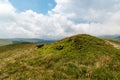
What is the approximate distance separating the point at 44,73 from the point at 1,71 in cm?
582

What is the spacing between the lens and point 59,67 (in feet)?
66.0

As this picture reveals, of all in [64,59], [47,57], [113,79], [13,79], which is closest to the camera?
[113,79]

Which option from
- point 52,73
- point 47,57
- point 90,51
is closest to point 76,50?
point 90,51

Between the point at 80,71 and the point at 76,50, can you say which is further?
the point at 76,50

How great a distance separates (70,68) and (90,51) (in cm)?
642

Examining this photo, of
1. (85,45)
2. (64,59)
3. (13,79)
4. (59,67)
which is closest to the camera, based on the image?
(13,79)

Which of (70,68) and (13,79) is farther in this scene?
(70,68)

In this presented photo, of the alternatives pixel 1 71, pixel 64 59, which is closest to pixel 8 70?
pixel 1 71

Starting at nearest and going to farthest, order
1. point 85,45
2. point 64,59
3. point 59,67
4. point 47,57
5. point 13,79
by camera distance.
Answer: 1. point 13,79
2. point 59,67
3. point 64,59
4. point 47,57
5. point 85,45

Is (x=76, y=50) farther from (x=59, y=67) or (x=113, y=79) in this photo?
(x=113, y=79)

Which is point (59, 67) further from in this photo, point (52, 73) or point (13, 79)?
point (13, 79)

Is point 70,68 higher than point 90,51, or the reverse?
point 90,51

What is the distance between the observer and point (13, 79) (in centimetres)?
1686

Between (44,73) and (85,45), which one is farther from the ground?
(85,45)
